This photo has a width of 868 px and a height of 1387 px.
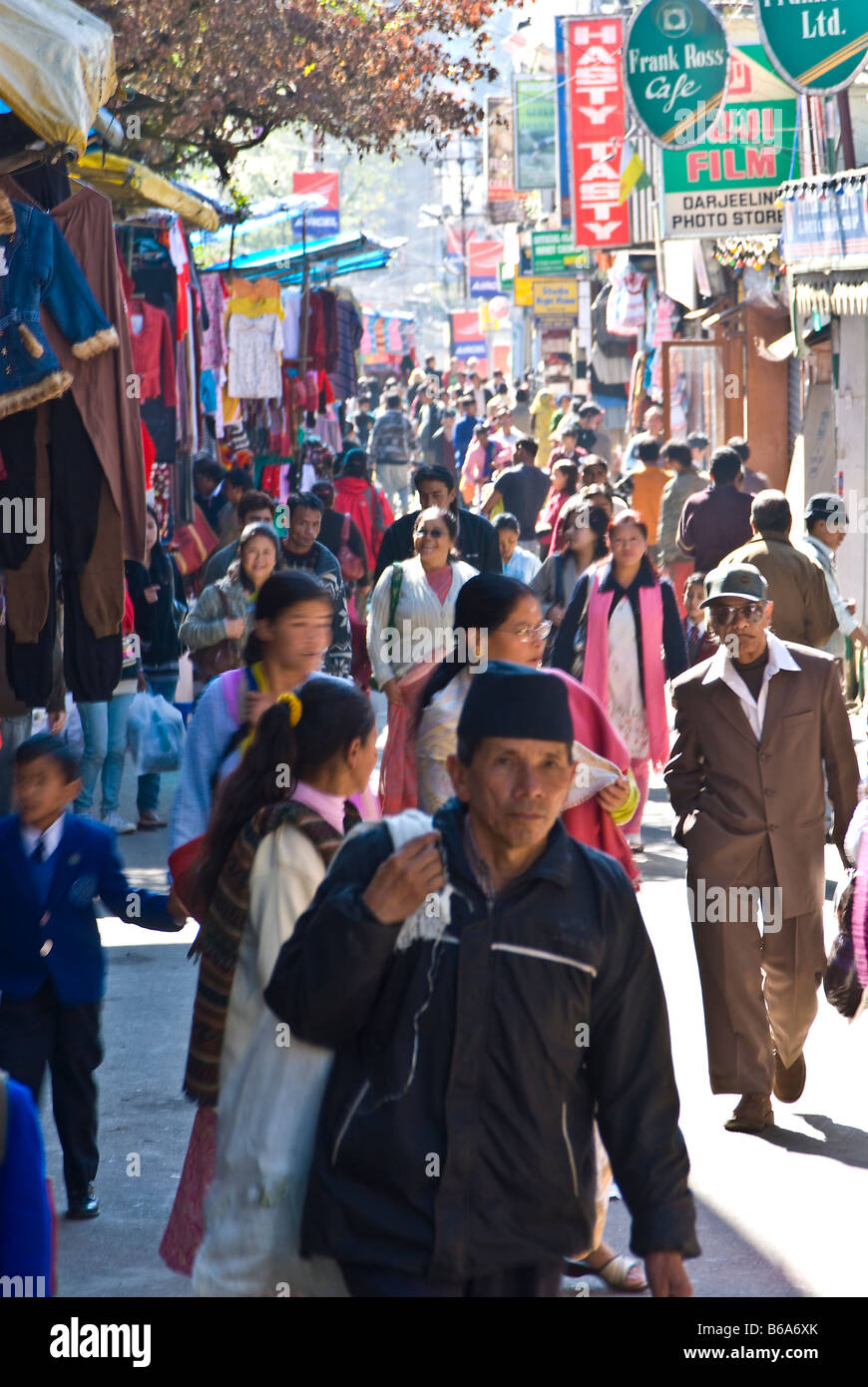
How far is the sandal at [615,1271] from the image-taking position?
500 centimetres

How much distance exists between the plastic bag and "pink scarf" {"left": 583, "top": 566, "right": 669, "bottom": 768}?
2.19 m

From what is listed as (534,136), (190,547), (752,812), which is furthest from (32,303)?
(534,136)

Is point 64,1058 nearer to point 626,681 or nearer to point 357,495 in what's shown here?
point 626,681

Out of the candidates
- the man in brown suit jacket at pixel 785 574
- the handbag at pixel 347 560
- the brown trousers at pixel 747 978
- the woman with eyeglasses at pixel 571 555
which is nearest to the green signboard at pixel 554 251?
the handbag at pixel 347 560

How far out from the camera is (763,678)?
20.7 ft

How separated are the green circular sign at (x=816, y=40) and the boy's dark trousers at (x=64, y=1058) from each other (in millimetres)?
10117

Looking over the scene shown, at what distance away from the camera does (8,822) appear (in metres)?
5.30

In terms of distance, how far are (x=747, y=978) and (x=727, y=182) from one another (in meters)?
11.3

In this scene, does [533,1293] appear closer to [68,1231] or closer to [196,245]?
[68,1231]

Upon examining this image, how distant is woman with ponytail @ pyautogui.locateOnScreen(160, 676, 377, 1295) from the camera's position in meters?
3.27

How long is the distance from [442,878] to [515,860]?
0.18 metres

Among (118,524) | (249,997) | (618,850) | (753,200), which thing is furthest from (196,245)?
(249,997)

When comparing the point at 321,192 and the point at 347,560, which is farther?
the point at 321,192

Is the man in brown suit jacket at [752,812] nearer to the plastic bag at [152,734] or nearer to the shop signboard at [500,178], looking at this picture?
the plastic bag at [152,734]
